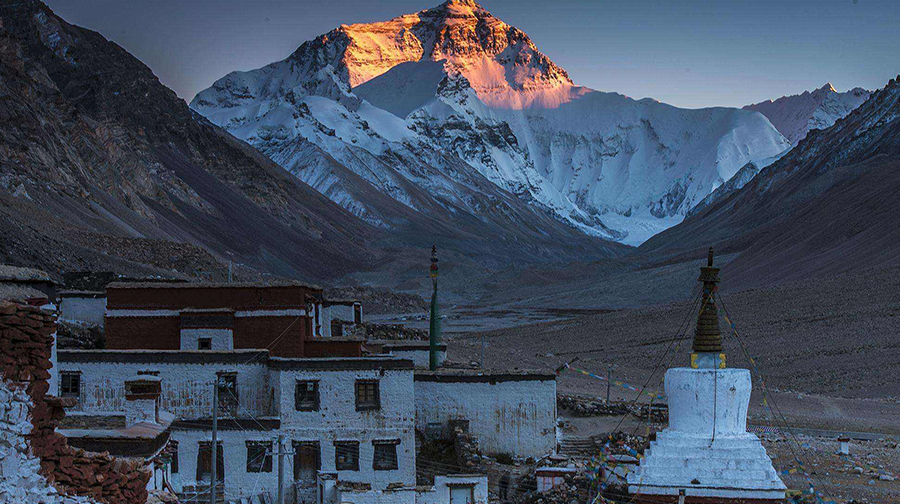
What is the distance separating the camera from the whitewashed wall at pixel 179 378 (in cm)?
2088

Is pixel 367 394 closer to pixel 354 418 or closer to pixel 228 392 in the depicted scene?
pixel 354 418

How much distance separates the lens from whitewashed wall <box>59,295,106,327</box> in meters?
28.4

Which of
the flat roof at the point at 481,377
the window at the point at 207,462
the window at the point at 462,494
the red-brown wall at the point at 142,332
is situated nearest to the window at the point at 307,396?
the window at the point at 207,462

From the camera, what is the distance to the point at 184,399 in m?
21.1

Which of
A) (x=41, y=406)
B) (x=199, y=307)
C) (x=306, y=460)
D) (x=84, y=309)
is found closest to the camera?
(x=41, y=406)

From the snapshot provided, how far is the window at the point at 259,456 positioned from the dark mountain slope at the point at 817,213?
5682 centimetres

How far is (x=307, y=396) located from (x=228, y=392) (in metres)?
1.58

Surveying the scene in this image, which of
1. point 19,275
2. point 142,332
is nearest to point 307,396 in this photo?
point 142,332

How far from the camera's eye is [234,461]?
67.0 ft

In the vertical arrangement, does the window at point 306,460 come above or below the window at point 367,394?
below

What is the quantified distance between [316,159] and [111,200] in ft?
327

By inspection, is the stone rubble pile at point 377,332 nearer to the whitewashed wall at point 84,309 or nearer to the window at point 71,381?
the whitewashed wall at point 84,309

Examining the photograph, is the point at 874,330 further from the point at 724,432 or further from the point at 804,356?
the point at 724,432

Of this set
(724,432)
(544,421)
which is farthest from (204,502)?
(724,432)
